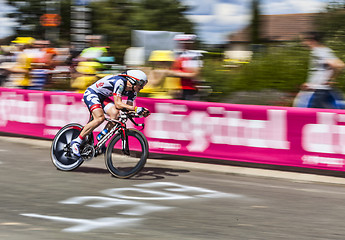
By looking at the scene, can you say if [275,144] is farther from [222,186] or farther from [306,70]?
[306,70]

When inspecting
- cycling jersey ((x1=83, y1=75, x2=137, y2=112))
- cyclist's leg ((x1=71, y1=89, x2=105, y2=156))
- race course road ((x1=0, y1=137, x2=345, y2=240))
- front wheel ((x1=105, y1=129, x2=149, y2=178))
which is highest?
cycling jersey ((x1=83, y1=75, x2=137, y2=112))

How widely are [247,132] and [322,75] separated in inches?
60.1

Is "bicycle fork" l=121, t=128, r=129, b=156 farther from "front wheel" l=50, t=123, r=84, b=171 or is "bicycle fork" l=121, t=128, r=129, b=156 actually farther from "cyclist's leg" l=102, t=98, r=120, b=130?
"front wheel" l=50, t=123, r=84, b=171

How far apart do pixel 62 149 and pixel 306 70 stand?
253 inches

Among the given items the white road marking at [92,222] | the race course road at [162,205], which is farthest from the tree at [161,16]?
the white road marking at [92,222]

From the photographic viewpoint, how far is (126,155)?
902 cm

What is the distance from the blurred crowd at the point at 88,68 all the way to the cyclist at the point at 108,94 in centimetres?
207

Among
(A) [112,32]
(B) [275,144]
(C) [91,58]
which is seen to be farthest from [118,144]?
(A) [112,32]

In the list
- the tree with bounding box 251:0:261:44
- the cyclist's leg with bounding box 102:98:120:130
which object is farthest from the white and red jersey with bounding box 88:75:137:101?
the tree with bounding box 251:0:261:44

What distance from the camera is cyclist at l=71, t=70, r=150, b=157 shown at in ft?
29.6

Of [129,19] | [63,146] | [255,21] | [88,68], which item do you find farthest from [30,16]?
[63,146]

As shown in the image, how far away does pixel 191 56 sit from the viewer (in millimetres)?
11133

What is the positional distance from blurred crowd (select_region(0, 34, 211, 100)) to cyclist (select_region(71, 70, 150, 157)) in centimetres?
207

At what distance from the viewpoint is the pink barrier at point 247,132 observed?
30.7ft
